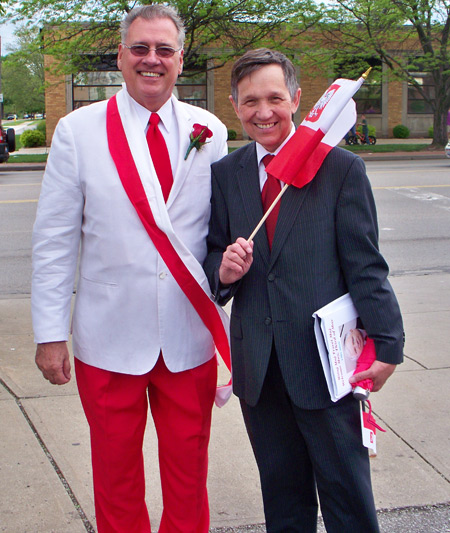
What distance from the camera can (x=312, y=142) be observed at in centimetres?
229

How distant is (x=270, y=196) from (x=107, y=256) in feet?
1.96

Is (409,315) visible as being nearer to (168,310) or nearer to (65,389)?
(65,389)

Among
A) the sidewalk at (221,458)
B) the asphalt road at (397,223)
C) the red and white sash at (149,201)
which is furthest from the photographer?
the asphalt road at (397,223)

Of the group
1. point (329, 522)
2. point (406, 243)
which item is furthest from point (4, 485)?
point (406, 243)

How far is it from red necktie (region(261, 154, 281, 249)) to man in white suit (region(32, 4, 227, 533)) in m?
0.24

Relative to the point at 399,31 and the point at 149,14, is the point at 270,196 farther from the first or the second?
the point at 399,31

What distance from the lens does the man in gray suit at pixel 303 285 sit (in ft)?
7.63

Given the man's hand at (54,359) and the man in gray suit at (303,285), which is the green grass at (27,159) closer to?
the man's hand at (54,359)

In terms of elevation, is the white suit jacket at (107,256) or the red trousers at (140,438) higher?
the white suit jacket at (107,256)

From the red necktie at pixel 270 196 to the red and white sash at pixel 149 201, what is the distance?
0.29 meters

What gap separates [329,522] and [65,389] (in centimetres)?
248

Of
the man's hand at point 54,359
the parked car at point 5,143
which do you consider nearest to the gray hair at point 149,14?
the man's hand at point 54,359

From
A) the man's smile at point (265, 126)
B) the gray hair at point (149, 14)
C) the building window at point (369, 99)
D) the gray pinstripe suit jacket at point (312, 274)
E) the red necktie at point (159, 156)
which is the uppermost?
the building window at point (369, 99)

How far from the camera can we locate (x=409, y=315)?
6148 mm
